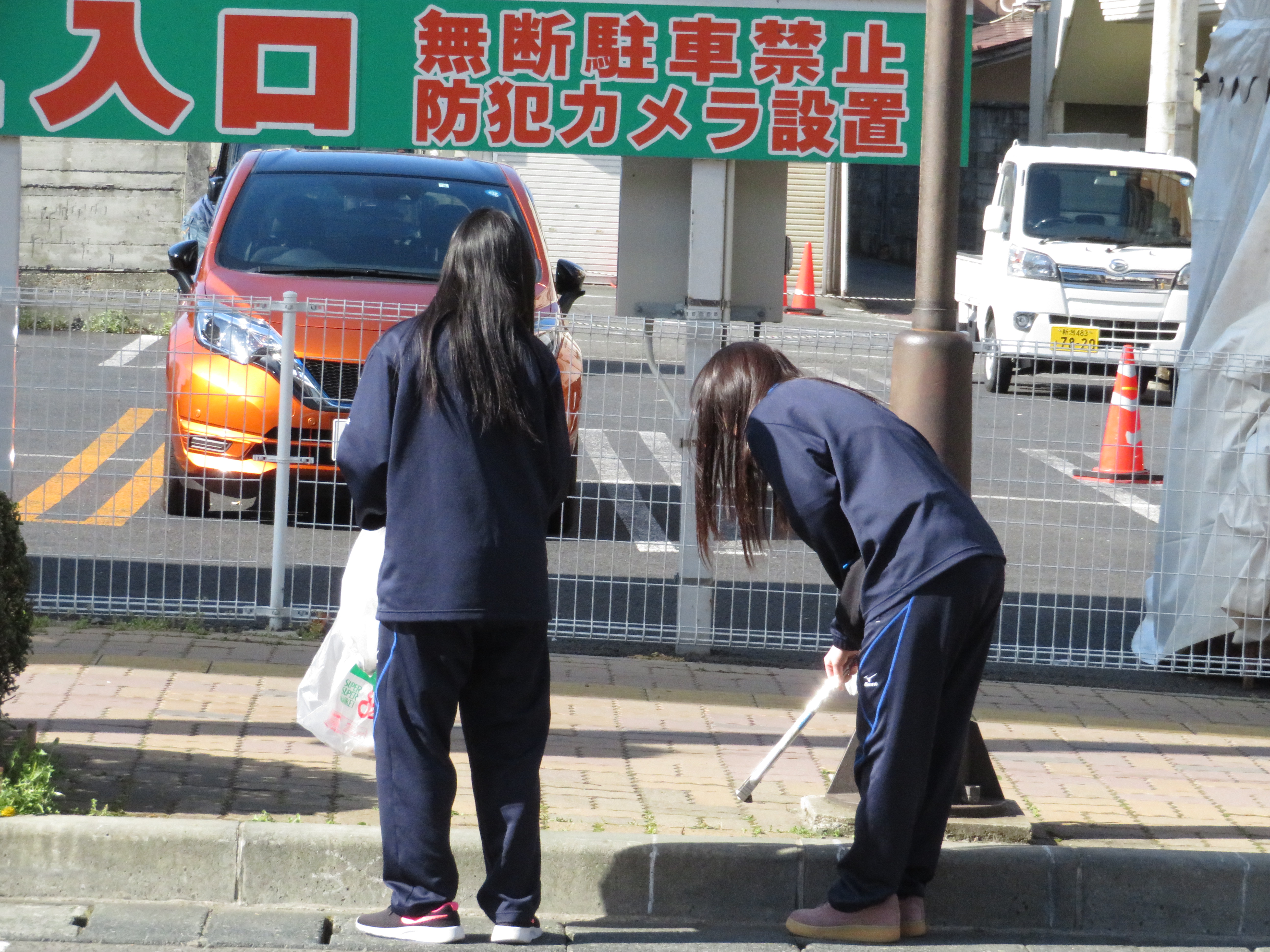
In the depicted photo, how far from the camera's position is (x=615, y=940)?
3893 millimetres

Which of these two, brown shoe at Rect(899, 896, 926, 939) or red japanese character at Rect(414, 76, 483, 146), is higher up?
red japanese character at Rect(414, 76, 483, 146)

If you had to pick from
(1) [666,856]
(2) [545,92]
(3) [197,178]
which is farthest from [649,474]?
(3) [197,178]

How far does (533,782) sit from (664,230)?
348 cm

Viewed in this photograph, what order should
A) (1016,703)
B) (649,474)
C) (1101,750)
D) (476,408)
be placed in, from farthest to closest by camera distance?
(649,474) < (1016,703) < (1101,750) < (476,408)

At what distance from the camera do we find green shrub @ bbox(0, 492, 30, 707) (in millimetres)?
4160

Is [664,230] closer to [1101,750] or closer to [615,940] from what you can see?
[1101,750]

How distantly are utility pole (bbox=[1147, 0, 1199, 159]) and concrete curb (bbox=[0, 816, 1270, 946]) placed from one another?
53.0ft

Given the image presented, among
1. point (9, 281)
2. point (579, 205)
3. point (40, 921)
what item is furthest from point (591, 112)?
point (579, 205)

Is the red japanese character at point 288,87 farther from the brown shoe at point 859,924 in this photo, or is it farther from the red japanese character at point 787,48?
the brown shoe at point 859,924

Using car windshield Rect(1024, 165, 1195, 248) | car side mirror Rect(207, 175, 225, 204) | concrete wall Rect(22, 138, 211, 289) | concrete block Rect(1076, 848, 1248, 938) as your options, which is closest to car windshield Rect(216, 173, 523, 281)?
concrete block Rect(1076, 848, 1248, 938)

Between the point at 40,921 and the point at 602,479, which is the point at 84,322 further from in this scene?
the point at 40,921

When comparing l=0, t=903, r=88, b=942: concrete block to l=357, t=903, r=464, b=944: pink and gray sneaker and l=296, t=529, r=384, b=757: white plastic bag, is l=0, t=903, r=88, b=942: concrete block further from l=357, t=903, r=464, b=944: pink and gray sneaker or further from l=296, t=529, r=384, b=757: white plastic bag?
l=296, t=529, r=384, b=757: white plastic bag

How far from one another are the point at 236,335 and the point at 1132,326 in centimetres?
1113

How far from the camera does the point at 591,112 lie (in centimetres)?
621
